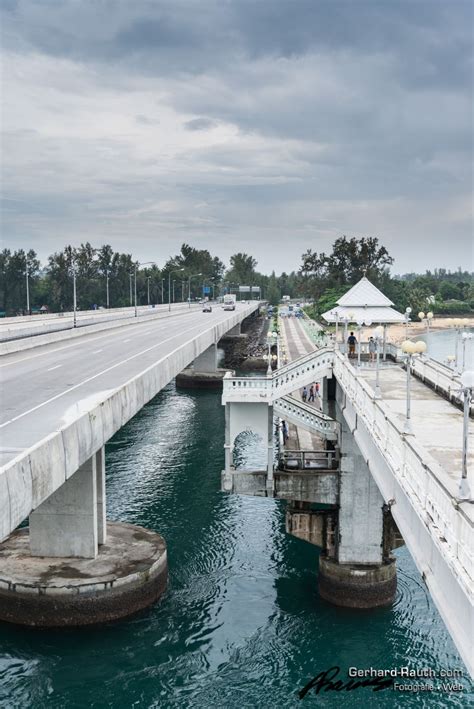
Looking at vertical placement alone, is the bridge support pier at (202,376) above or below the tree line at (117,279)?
below

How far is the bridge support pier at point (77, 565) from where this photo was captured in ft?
89.4

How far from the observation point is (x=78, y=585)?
89.2ft

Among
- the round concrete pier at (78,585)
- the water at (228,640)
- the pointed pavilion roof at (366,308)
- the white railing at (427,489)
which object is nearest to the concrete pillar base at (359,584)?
the water at (228,640)

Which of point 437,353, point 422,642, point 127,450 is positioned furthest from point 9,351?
point 437,353

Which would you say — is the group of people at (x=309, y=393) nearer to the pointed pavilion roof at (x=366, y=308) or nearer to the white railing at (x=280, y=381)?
the pointed pavilion roof at (x=366, y=308)

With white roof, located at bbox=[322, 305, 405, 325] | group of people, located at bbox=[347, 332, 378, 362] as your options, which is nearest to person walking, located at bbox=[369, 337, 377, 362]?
group of people, located at bbox=[347, 332, 378, 362]

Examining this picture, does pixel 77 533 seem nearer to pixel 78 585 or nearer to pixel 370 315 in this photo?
pixel 78 585

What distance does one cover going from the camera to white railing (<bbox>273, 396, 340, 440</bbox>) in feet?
112

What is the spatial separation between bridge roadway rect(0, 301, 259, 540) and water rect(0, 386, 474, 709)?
26.1 feet

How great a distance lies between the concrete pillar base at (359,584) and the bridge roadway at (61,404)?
11.1 meters

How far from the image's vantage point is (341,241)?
423ft

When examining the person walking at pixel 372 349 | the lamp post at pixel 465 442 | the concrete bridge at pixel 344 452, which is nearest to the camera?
the lamp post at pixel 465 442

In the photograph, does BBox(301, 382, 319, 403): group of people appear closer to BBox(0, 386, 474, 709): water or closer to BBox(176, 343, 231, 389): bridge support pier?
BBox(0, 386, 474, 709): water
